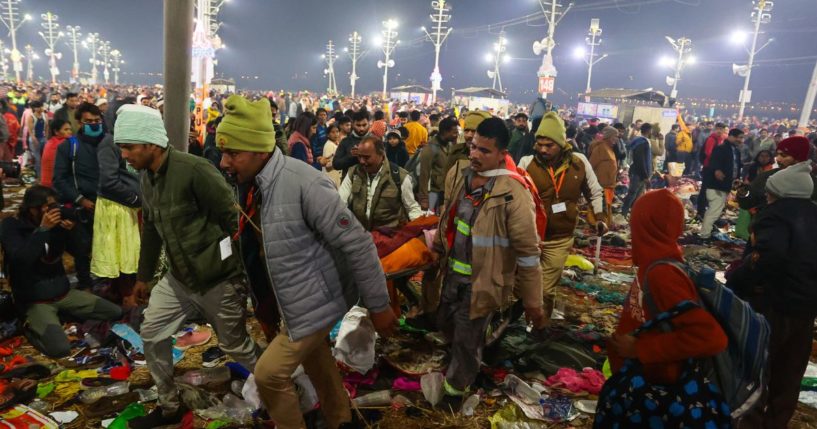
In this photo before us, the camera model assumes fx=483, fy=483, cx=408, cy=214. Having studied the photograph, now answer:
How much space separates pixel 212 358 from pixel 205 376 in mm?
366

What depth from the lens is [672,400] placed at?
6.78 feet

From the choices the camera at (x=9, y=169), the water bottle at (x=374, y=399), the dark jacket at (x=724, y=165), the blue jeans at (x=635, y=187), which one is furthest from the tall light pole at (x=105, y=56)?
A: the water bottle at (x=374, y=399)

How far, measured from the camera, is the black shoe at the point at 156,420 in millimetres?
3262

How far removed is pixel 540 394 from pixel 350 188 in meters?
2.54

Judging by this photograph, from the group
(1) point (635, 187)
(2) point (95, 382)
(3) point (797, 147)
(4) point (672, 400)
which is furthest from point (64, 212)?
(1) point (635, 187)

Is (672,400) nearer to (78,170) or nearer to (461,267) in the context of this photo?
(461,267)

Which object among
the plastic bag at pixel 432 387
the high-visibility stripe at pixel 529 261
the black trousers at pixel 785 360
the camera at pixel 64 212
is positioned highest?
the high-visibility stripe at pixel 529 261

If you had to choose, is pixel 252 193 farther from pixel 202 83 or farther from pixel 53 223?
pixel 202 83

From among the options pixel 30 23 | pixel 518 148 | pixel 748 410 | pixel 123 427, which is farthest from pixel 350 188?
pixel 30 23

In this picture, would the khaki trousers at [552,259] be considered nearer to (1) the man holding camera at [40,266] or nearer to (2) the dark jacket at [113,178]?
(2) the dark jacket at [113,178]

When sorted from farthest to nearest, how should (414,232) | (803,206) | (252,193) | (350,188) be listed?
(350,188), (414,232), (803,206), (252,193)

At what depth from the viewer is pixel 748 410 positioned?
2.14 m

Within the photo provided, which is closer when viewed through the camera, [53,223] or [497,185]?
[497,185]

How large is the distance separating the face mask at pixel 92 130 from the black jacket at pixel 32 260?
1.08m
